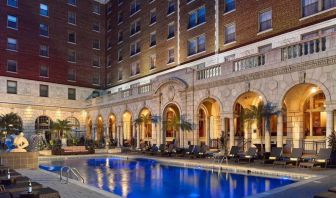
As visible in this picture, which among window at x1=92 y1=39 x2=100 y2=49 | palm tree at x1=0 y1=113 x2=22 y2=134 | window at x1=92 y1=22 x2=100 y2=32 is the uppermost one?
window at x1=92 y1=22 x2=100 y2=32

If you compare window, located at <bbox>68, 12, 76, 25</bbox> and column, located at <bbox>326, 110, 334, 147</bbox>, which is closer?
column, located at <bbox>326, 110, 334, 147</bbox>

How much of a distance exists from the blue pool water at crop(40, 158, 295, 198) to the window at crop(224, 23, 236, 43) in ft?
44.5

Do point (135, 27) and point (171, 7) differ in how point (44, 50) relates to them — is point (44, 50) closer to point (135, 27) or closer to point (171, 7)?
point (135, 27)

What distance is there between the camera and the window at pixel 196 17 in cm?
3183

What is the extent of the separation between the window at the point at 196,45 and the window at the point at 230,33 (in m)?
2.83

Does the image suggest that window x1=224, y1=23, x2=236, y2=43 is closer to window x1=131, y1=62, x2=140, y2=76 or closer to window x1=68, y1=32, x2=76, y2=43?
window x1=131, y1=62, x2=140, y2=76

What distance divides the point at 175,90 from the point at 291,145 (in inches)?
440

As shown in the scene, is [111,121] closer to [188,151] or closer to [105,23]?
[105,23]

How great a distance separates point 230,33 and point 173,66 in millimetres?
8237

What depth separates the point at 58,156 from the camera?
28.0 meters

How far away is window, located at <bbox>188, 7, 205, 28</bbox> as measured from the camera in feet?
104

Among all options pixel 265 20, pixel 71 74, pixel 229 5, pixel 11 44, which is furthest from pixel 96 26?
pixel 265 20

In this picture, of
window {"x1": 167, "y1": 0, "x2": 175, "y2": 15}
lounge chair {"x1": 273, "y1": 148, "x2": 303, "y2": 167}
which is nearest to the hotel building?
window {"x1": 167, "y1": 0, "x2": 175, "y2": 15}

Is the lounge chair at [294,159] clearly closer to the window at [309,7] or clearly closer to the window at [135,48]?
the window at [309,7]
